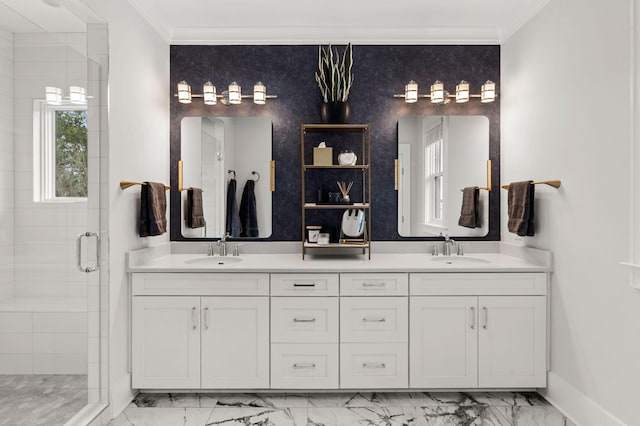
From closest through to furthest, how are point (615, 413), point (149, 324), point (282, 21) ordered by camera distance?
point (615, 413) < point (149, 324) < point (282, 21)

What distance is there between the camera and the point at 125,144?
8.46 ft

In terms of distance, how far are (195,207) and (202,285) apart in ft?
2.77

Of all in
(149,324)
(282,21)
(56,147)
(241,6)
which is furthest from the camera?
(282,21)

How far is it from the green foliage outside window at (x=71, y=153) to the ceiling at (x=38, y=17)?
43 centimetres

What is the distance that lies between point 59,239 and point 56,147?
508mm

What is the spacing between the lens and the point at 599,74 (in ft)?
7.01

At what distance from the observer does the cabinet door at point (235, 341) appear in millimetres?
2584

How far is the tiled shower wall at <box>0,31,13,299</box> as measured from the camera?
1941 millimetres

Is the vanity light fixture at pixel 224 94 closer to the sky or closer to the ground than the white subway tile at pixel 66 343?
closer to the sky

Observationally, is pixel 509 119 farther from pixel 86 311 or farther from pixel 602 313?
pixel 86 311

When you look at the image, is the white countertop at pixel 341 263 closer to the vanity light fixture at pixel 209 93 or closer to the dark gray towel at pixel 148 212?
the dark gray towel at pixel 148 212

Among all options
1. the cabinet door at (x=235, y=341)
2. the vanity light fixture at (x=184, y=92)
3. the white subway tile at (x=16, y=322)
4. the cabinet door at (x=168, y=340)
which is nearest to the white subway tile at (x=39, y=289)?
the white subway tile at (x=16, y=322)

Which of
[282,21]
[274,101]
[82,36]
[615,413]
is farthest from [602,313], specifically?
[82,36]

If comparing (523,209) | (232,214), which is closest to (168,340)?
(232,214)
